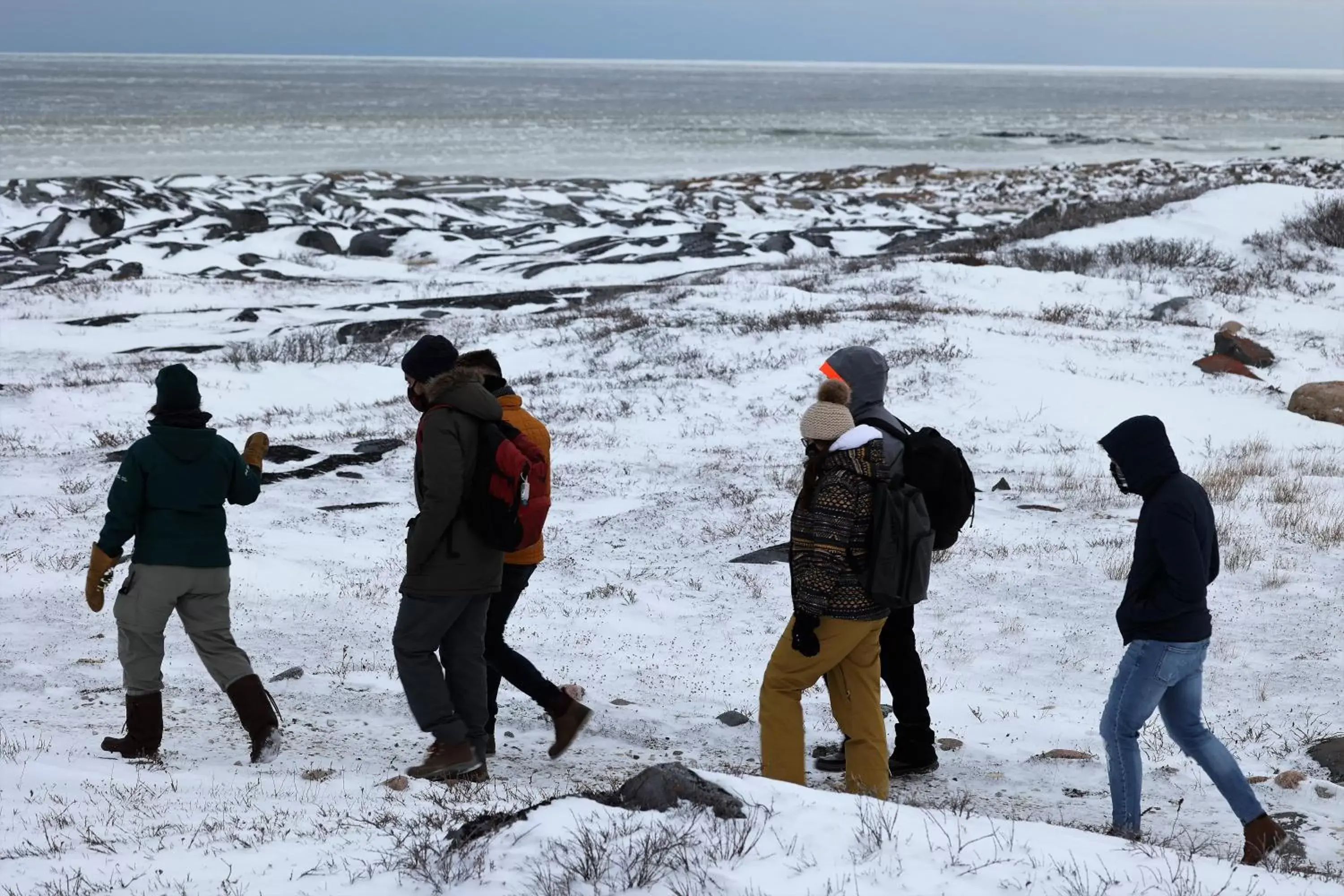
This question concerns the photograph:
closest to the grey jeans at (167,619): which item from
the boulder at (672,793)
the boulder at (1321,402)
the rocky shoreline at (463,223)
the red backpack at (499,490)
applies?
the red backpack at (499,490)

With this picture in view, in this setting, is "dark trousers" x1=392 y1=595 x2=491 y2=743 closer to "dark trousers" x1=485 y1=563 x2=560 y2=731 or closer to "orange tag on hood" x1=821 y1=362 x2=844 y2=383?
"dark trousers" x1=485 y1=563 x2=560 y2=731

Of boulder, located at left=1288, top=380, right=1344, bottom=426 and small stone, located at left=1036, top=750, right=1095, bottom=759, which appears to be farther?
boulder, located at left=1288, top=380, right=1344, bottom=426

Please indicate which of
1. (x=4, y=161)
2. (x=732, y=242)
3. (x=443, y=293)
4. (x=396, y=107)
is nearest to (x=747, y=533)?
(x=443, y=293)

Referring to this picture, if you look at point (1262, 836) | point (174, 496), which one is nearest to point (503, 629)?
point (174, 496)

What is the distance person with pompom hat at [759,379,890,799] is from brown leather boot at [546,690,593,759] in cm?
118

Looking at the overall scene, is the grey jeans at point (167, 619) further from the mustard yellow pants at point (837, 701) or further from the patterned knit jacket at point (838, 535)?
the patterned knit jacket at point (838, 535)

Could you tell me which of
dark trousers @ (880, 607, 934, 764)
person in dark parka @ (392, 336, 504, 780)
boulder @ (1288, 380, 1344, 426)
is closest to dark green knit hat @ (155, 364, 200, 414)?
person in dark parka @ (392, 336, 504, 780)

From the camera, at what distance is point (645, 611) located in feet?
27.3

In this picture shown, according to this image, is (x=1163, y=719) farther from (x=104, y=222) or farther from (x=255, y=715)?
(x=104, y=222)

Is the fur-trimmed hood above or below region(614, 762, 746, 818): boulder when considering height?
above

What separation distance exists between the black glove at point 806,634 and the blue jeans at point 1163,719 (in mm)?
1095

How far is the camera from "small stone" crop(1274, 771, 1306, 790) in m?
5.43

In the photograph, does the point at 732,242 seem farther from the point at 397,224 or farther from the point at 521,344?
the point at 521,344

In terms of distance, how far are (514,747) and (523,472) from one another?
→ 175cm
